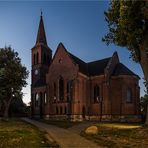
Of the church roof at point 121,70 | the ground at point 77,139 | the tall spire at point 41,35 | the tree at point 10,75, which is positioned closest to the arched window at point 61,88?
the tree at point 10,75

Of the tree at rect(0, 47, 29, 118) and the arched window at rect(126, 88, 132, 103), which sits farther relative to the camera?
the arched window at rect(126, 88, 132, 103)

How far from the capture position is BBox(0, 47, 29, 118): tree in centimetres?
4800

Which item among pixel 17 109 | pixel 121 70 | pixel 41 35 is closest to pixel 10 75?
pixel 121 70

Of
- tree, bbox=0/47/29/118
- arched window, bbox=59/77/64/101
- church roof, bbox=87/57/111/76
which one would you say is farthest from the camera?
church roof, bbox=87/57/111/76

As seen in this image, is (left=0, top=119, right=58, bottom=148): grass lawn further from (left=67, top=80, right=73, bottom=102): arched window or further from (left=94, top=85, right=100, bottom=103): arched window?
(left=94, top=85, right=100, bottom=103): arched window

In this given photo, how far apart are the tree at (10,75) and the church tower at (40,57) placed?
64.0 feet

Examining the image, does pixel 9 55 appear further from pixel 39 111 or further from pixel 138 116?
pixel 138 116

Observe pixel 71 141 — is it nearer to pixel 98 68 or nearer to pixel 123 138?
pixel 123 138

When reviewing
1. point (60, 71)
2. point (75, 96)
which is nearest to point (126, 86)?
point (75, 96)

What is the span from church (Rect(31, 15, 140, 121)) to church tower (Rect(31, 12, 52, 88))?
11231 millimetres

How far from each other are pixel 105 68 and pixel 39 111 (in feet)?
69.5

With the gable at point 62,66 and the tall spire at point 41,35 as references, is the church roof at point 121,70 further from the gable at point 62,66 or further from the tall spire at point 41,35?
the tall spire at point 41,35

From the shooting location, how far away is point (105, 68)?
2233 inches

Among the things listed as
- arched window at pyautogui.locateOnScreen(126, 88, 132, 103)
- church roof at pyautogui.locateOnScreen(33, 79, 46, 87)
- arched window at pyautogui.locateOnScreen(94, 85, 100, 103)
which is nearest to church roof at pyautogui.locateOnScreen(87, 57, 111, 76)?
arched window at pyautogui.locateOnScreen(94, 85, 100, 103)
